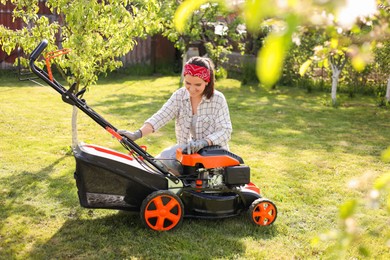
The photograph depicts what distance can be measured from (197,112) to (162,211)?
797mm

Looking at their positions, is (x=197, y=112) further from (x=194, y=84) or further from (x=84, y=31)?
(x=84, y=31)

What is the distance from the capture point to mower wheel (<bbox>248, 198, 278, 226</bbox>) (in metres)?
3.80

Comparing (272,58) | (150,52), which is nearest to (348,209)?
(272,58)

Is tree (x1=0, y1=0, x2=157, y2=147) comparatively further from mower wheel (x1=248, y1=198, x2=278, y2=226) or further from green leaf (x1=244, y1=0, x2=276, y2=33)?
green leaf (x1=244, y1=0, x2=276, y2=33)

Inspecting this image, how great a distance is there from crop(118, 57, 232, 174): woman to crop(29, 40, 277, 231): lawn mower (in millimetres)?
181

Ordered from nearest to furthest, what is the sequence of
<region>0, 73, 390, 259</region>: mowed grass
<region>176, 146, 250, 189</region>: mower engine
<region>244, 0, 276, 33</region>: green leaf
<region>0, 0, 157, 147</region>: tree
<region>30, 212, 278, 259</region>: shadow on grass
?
<region>244, 0, 276, 33</region>: green leaf
<region>30, 212, 278, 259</region>: shadow on grass
<region>0, 73, 390, 259</region>: mowed grass
<region>176, 146, 250, 189</region>: mower engine
<region>0, 0, 157, 147</region>: tree

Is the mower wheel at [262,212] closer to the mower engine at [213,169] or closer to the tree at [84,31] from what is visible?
the mower engine at [213,169]

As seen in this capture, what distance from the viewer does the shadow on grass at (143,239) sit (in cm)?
336

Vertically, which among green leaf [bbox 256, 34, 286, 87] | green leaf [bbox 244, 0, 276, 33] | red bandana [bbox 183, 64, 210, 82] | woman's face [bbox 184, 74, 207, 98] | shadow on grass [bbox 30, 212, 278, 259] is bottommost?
shadow on grass [bbox 30, 212, 278, 259]

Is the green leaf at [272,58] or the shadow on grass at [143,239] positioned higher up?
the green leaf at [272,58]

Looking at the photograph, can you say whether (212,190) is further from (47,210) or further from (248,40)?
(248,40)

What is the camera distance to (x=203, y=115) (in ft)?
12.9

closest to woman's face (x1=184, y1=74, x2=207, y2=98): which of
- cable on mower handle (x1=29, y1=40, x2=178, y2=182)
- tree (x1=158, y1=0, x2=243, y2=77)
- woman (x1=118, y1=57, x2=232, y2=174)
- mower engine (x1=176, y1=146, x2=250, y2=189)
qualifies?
woman (x1=118, y1=57, x2=232, y2=174)

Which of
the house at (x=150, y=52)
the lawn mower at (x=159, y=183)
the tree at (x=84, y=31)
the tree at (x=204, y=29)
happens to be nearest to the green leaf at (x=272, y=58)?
the lawn mower at (x=159, y=183)
